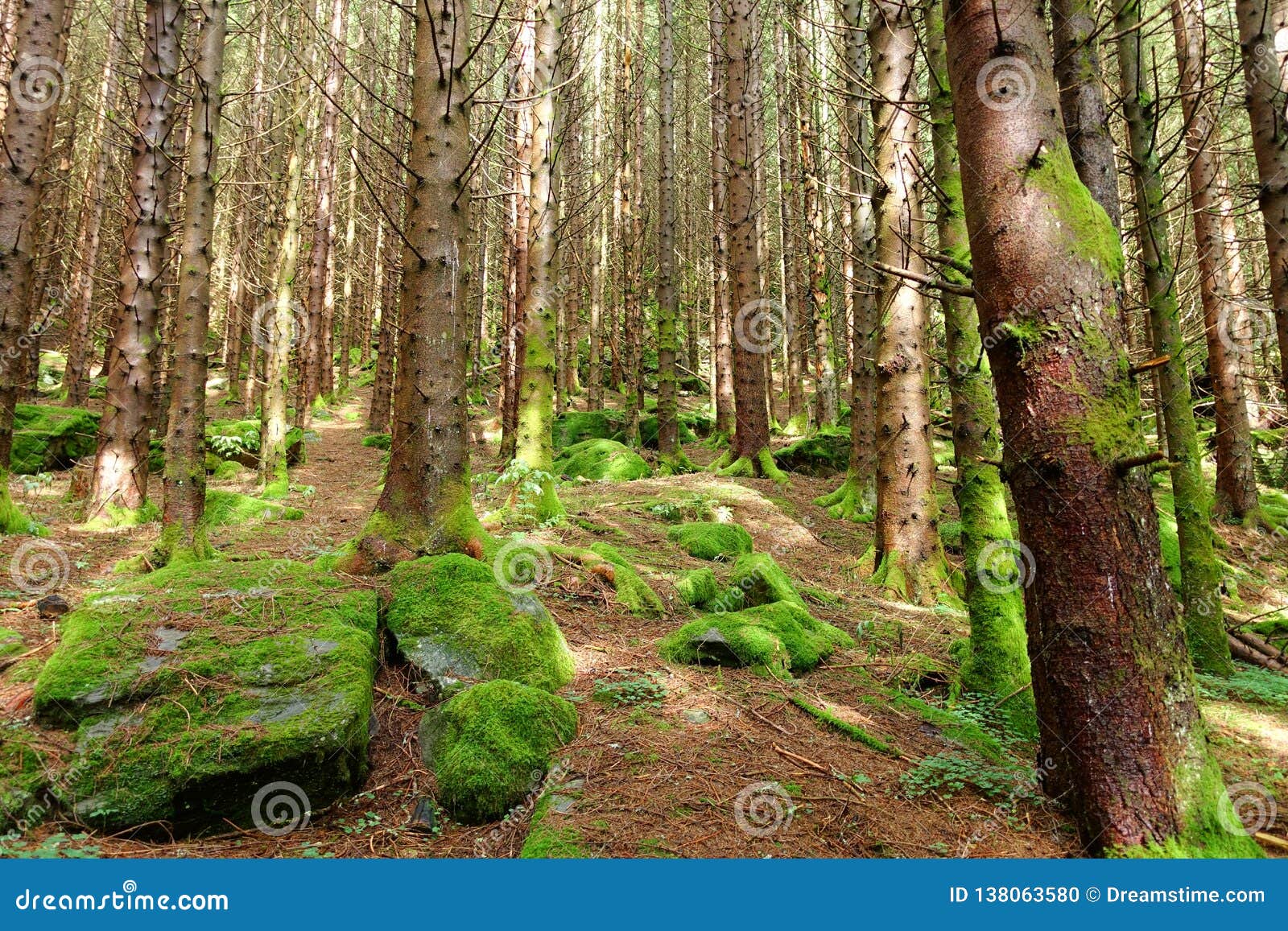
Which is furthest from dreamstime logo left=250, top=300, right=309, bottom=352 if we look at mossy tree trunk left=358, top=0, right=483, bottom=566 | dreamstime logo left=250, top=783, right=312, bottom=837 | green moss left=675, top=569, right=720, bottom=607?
dreamstime logo left=250, top=783, right=312, bottom=837

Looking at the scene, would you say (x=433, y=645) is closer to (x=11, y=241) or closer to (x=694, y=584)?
(x=694, y=584)

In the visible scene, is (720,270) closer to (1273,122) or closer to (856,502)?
(856,502)

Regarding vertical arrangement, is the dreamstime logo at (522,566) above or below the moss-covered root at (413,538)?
below

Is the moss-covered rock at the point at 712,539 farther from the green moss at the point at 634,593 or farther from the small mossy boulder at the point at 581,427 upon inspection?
the small mossy boulder at the point at 581,427

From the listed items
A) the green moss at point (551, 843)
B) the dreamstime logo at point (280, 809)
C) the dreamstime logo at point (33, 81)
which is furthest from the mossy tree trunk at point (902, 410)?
the dreamstime logo at point (33, 81)

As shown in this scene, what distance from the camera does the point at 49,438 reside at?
1113 cm

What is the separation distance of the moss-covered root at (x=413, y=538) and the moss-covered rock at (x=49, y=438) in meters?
9.11

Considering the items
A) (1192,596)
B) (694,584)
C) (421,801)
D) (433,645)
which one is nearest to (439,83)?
(433,645)

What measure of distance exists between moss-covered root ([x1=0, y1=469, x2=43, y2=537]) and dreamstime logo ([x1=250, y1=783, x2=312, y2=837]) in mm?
5248

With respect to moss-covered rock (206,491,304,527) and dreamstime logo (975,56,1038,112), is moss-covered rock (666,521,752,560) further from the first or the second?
dreamstime logo (975,56,1038,112)

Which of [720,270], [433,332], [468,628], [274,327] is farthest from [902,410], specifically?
[274,327]

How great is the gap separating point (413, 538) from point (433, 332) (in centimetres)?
140

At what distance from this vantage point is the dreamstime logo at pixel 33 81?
5.74 metres

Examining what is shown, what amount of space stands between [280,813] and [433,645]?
118cm
